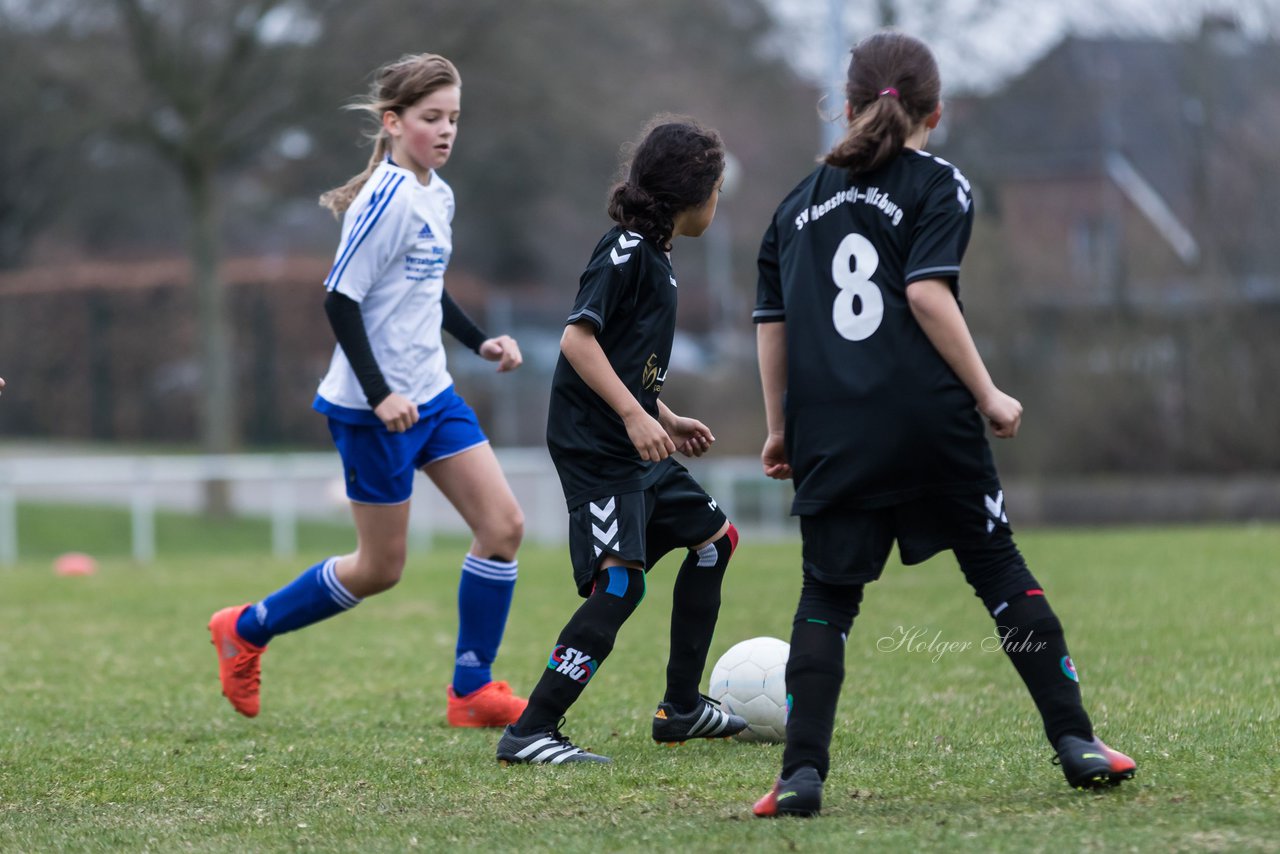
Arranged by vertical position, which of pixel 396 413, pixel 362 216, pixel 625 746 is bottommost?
pixel 625 746

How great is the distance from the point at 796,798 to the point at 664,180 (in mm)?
1687

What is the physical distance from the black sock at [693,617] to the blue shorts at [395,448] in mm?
907

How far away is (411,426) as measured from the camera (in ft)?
15.5

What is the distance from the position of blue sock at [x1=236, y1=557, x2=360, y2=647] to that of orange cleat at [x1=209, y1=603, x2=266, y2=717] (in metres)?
0.03

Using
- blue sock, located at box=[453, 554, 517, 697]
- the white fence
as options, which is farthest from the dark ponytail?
the white fence

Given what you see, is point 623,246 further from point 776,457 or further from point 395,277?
point 395,277

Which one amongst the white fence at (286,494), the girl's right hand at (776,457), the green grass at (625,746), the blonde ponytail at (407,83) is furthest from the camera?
the white fence at (286,494)

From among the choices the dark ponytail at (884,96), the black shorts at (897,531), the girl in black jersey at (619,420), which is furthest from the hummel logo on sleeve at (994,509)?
the girl in black jersey at (619,420)

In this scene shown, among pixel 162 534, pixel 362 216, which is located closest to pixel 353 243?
pixel 362 216

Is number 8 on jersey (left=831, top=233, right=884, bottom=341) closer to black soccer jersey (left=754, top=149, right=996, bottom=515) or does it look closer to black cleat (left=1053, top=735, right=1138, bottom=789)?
black soccer jersey (left=754, top=149, right=996, bottom=515)

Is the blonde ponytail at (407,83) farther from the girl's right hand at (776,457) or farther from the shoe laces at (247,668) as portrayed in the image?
the girl's right hand at (776,457)

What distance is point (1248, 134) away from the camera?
18078mm

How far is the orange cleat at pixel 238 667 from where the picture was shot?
201 inches

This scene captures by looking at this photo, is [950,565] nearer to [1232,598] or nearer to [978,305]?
[1232,598]
